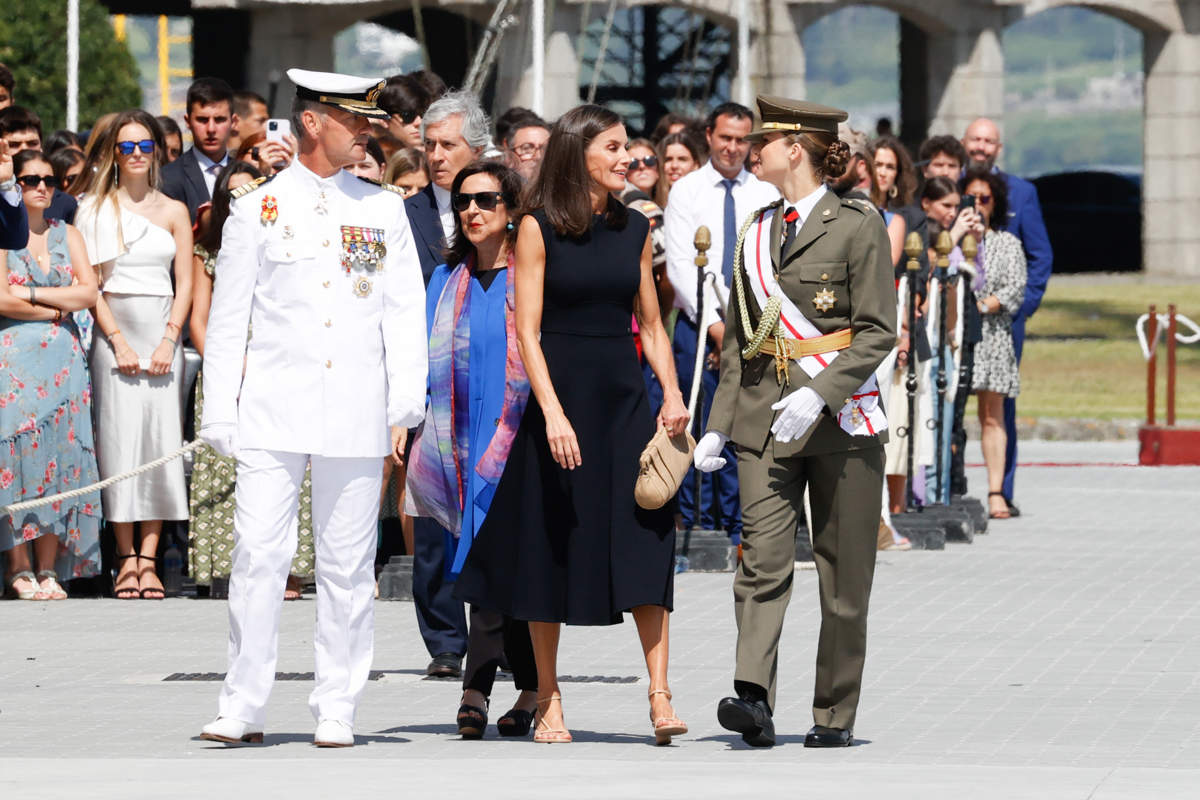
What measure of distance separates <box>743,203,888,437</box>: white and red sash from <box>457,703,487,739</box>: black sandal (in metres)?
1.50

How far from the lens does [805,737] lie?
820 centimetres

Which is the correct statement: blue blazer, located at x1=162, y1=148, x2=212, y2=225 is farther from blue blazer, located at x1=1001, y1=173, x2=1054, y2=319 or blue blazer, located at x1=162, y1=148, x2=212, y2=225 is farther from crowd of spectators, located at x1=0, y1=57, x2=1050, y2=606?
blue blazer, located at x1=1001, y1=173, x2=1054, y2=319

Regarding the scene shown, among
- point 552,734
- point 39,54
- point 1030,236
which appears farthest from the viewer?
point 39,54

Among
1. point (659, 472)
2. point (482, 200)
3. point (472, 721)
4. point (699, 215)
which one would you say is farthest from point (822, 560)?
point (699, 215)

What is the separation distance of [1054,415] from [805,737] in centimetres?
1384

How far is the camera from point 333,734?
26.1 feet

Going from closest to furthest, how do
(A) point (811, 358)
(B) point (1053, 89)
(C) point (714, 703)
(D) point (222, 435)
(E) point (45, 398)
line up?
(D) point (222, 435), (A) point (811, 358), (C) point (714, 703), (E) point (45, 398), (B) point (1053, 89)

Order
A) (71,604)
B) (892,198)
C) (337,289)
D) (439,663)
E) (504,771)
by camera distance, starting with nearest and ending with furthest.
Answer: (504,771) → (337,289) → (439,663) → (71,604) → (892,198)

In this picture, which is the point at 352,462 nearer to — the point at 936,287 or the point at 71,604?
the point at 71,604

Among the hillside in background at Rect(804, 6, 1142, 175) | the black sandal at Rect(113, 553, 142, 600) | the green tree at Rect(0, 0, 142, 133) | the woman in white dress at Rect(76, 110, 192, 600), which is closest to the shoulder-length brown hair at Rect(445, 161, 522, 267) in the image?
the woman in white dress at Rect(76, 110, 192, 600)

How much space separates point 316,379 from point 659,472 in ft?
3.65

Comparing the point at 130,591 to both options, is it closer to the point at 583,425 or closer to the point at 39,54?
the point at 583,425

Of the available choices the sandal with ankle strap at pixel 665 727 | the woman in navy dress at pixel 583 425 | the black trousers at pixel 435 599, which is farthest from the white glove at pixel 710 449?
the black trousers at pixel 435 599

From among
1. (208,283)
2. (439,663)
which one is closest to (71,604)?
(208,283)
